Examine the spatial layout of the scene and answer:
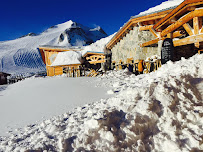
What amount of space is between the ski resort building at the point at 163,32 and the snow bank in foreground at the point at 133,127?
3418mm

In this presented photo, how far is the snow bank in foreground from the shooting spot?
181 centimetres

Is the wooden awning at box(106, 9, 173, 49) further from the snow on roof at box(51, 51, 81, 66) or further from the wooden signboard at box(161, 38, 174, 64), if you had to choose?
the snow on roof at box(51, 51, 81, 66)

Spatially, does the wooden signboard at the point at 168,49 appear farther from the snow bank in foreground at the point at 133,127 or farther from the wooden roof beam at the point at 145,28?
the snow bank in foreground at the point at 133,127

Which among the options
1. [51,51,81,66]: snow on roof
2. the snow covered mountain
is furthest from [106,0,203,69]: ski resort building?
the snow covered mountain

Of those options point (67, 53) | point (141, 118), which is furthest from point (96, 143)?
point (67, 53)

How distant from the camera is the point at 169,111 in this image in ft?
7.38

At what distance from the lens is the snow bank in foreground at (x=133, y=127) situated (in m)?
1.81

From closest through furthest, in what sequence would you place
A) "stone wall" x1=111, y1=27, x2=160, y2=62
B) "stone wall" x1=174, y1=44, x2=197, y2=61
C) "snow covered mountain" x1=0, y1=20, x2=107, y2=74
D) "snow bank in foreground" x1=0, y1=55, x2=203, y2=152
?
"snow bank in foreground" x1=0, y1=55, x2=203, y2=152, "stone wall" x1=174, y1=44, x2=197, y2=61, "stone wall" x1=111, y1=27, x2=160, y2=62, "snow covered mountain" x1=0, y1=20, x2=107, y2=74

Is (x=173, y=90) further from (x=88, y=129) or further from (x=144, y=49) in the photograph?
(x=144, y=49)

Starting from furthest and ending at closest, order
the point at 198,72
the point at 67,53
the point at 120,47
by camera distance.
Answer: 1. the point at 67,53
2. the point at 120,47
3. the point at 198,72

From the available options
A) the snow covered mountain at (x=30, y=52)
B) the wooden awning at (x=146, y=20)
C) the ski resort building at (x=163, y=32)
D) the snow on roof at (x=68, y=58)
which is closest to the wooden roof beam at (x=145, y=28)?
the ski resort building at (x=163, y=32)

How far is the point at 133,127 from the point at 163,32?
236 inches

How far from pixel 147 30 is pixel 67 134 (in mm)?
8144

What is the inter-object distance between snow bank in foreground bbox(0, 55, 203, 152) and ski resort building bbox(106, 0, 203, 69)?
342 cm
